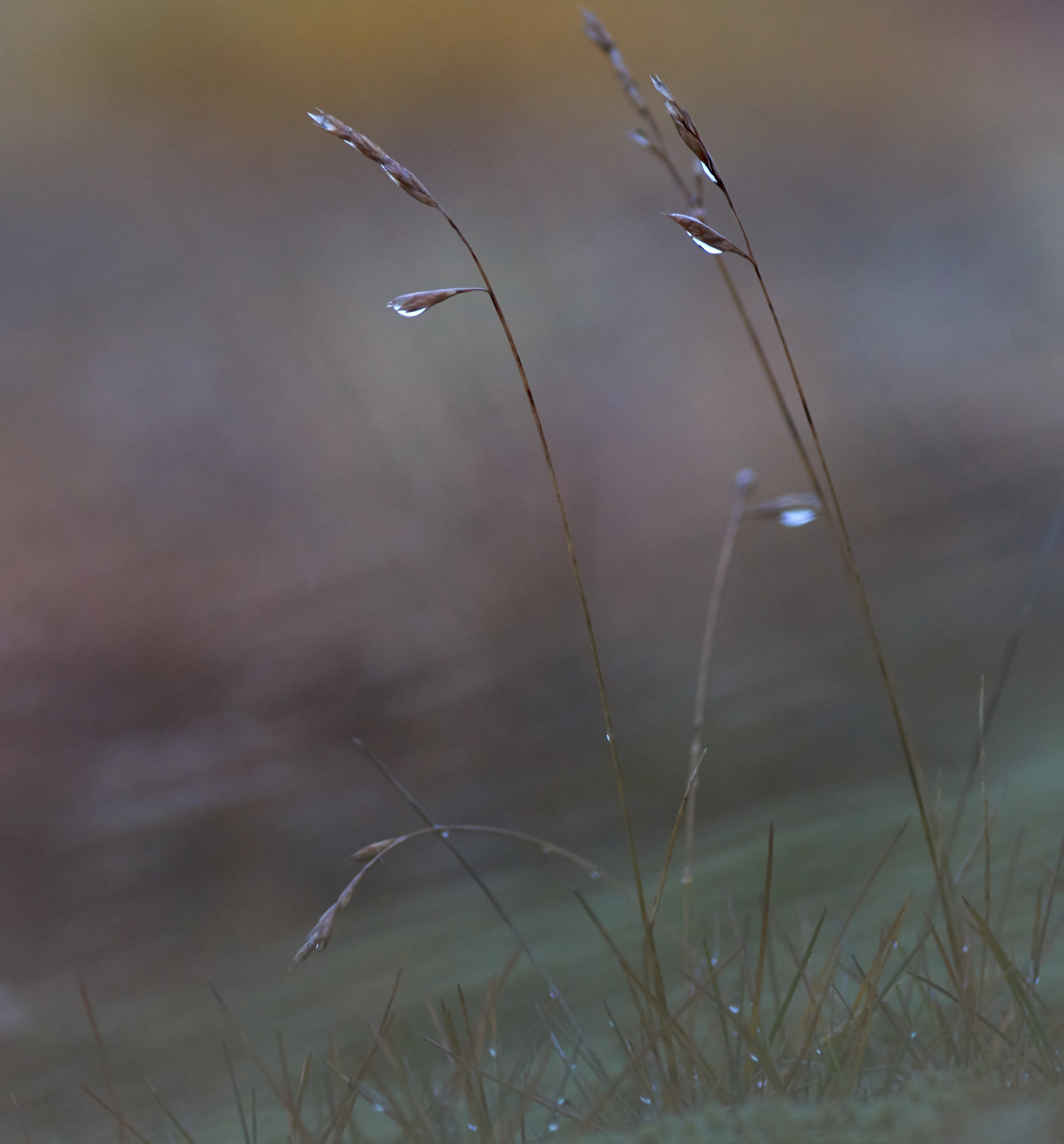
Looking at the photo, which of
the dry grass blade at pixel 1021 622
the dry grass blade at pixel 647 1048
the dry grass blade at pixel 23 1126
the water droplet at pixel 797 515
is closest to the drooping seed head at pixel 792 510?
the water droplet at pixel 797 515

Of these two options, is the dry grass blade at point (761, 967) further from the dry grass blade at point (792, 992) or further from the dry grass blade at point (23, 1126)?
the dry grass blade at point (23, 1126)

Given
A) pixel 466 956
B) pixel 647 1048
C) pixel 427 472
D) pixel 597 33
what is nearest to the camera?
pixel 647 1048

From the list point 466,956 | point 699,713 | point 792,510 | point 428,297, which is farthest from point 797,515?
point 466,956

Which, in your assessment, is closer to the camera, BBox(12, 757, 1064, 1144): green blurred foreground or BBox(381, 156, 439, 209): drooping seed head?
BBox(381, 156, 439, 209): drooping seed head


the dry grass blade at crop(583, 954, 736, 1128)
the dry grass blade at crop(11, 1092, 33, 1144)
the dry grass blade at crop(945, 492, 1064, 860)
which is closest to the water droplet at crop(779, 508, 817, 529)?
the dry grass blade at crop(945, 492, 1064, 860)

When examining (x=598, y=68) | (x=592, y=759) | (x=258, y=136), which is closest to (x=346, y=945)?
(x=592, y=759)

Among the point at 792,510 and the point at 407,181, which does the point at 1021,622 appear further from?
the point at 407,181

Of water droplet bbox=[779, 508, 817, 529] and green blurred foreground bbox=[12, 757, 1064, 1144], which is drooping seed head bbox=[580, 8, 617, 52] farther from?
green blurred foreground bbox=[12, 757, 1064, 1144]
